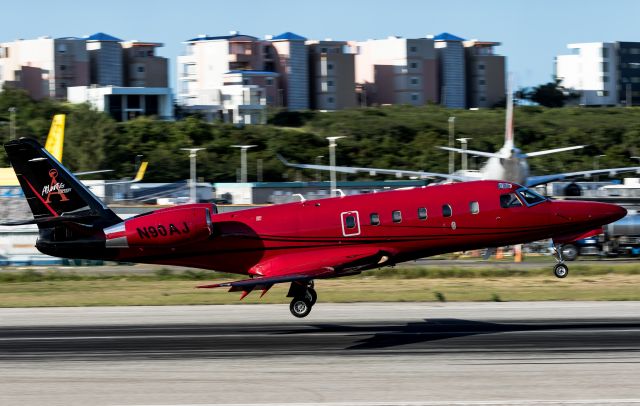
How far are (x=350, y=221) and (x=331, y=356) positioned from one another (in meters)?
5.48

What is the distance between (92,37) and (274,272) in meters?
127

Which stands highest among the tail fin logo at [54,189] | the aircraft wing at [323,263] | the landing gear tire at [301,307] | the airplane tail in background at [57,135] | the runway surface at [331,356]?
the airplane tail in background at [57,135]

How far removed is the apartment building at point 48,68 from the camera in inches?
5369

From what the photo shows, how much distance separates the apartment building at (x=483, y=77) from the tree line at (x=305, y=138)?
26421 mm

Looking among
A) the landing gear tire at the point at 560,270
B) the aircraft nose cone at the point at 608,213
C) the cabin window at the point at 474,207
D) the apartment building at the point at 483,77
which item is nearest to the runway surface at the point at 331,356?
the landing gear tire at the point at 560,270

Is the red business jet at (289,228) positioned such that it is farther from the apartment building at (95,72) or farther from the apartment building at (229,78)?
the apartment building at (229,78)

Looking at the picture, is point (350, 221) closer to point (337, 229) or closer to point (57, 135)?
point (337, 229)

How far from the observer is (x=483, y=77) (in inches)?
6629

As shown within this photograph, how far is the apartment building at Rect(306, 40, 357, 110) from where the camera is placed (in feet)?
508

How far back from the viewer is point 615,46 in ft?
654

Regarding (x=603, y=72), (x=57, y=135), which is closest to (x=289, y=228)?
(x=57, y=135)

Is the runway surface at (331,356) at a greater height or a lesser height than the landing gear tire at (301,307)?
lesser

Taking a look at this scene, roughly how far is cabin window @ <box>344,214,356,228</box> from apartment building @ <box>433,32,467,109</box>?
139m

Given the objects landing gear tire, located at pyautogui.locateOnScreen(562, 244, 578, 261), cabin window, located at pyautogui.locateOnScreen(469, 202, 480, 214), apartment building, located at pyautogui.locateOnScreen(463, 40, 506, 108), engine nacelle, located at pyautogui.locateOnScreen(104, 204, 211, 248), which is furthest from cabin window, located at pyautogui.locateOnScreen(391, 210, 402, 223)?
apartment building, located at pyautogui.locateOnScreen(463, 40, 506, 108)
